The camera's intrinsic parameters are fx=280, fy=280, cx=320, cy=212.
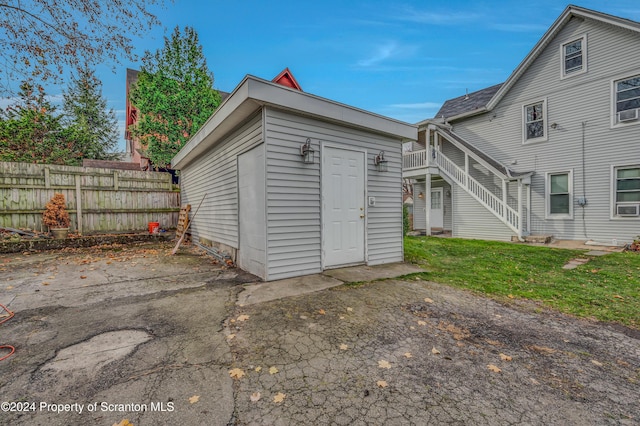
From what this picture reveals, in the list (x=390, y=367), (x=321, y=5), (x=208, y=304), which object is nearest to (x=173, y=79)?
(x=321, y=5)

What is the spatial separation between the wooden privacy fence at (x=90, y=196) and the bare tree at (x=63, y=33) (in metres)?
4.79

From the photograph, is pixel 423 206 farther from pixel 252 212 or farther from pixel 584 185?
pixel 252 212

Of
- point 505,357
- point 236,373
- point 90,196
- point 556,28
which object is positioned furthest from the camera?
point 556,28

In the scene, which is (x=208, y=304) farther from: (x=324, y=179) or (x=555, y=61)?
(x=555, y=61)

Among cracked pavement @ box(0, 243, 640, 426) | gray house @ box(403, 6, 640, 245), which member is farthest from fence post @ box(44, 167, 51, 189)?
gray house @ box(403, 6, 640, 245)

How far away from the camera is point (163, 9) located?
5301 mm

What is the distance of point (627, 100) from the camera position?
890 centimetres

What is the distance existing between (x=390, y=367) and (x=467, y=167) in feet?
38.4

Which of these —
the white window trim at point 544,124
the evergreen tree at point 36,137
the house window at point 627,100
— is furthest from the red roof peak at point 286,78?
the evergreen tree at point 36,137

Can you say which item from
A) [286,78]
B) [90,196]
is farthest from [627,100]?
[90,196]

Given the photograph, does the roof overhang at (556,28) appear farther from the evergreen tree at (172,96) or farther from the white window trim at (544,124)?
the evergreen tree at (172,96)

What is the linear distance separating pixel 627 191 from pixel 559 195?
1.71 meters

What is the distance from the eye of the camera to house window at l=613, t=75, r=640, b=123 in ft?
28.6

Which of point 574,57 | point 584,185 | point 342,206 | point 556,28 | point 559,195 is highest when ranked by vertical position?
point 556,28
